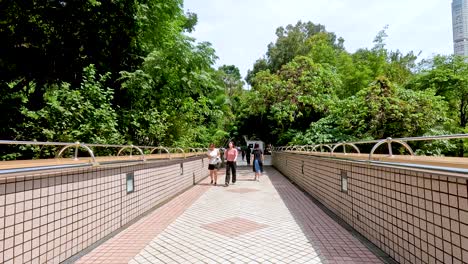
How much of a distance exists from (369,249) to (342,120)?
12.4 meters

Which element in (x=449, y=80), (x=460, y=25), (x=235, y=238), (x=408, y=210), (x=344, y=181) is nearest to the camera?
(x=408, y=210)

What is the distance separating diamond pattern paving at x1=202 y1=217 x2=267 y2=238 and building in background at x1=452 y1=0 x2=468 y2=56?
6495 cm

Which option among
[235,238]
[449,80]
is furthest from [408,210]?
[449,80]

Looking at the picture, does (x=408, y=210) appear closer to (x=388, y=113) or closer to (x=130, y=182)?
(x=130, y=182)

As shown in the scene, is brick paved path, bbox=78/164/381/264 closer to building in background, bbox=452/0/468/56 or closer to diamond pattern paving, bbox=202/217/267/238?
diamond pattern paving, bbox=202/217/267/238

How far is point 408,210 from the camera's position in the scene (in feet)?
11.4

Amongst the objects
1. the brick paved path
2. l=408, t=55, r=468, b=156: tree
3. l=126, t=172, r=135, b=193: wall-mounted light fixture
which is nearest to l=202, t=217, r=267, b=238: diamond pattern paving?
the brick paved path

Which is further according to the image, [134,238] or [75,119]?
[75,119]

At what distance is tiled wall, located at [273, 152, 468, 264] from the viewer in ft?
8.79

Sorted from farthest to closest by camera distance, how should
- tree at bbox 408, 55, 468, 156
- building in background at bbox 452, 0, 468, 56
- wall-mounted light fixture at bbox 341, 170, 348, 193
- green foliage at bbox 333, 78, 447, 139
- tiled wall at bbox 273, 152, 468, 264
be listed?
building in background at bbox 452, 0, 468, 56, tree at bbox 408, 55, 468, 156, green foliage at bbox 333, 78, 447, 139, wall-mounted light fixture at bbox 341, 170, 348, 193, tiled wall at bbox 273, 152, 468, 264

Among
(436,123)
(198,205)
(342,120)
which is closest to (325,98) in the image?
(342,120)

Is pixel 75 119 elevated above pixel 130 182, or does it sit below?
above

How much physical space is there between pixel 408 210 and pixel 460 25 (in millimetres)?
85347

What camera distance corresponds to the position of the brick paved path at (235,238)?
3.98 meters
